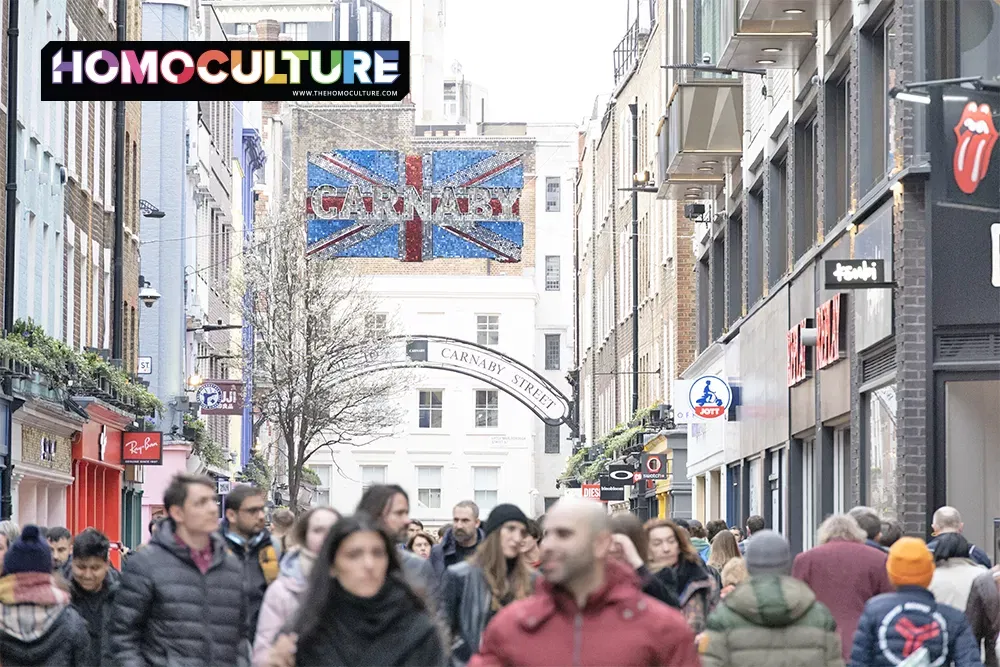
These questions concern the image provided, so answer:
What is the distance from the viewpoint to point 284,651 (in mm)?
6887

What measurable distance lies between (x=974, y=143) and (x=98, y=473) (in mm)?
23321

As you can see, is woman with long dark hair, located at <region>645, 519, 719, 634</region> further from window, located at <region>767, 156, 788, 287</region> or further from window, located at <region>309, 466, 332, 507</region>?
window, located at <region>309, 466, 332, 507</region>

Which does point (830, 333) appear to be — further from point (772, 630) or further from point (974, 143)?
point (772, 630)

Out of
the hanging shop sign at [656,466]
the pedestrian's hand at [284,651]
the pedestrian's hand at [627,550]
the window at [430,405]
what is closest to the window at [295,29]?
the window at [430,405]

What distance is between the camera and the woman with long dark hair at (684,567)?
11539 mm

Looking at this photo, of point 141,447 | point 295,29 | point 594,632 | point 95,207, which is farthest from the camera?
point 295,29

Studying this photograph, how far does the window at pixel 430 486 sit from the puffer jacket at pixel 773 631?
3079 inches

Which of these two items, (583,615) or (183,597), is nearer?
(583,615)

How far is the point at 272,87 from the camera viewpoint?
50.3ft

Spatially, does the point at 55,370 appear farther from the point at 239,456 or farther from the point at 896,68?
the point at 239,456

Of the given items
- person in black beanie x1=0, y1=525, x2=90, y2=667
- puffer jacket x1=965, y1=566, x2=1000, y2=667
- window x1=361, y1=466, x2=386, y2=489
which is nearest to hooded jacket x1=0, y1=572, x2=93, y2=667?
person in black beanie x1=0, y1=525, x2=90, y2=667

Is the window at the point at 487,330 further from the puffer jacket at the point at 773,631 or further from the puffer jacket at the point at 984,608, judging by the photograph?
the puffer jacket at the point at 773,631

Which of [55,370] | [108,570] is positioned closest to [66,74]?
[108,570]

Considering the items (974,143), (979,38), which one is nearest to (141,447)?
(979,38)
